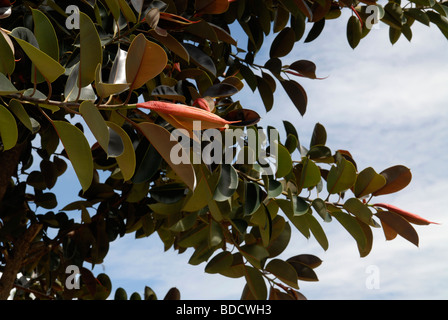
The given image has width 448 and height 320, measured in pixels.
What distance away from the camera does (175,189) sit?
4.67 ft

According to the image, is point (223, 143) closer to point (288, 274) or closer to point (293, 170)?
point (293, 170)

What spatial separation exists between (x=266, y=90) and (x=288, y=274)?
2.09ft

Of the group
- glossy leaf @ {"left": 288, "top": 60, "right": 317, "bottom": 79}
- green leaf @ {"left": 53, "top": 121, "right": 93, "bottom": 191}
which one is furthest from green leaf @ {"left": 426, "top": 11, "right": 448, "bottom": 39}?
green leaf @ {"left": 53, "top": 121, "right": 93, "bottom": 191}

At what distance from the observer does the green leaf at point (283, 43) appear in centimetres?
171

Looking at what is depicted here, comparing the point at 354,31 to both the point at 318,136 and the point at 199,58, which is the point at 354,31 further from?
the point at 199,58

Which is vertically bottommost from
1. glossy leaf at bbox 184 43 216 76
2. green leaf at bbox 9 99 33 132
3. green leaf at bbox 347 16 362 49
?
green leaf at bbox 9 99 33 132

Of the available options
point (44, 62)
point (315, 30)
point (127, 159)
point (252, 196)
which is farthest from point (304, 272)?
point (44, 62)

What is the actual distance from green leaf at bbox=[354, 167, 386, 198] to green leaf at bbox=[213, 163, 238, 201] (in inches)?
15.3

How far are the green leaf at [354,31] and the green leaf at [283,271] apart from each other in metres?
0.89

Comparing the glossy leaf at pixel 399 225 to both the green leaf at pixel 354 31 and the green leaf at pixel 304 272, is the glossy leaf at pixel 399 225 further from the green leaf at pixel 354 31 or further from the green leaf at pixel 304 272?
the green leaf at pixel 354 31

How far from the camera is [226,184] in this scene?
115 cm

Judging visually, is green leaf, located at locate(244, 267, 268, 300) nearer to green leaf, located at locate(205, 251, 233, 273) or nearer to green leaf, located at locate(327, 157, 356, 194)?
green leaf, located at locate(205, 251, 233, 273)

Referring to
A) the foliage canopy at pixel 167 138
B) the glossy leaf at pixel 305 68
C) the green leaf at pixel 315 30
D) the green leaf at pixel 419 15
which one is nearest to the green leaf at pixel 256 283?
the foliage canopy at pixel 167 138

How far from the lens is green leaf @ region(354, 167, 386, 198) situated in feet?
4.44
